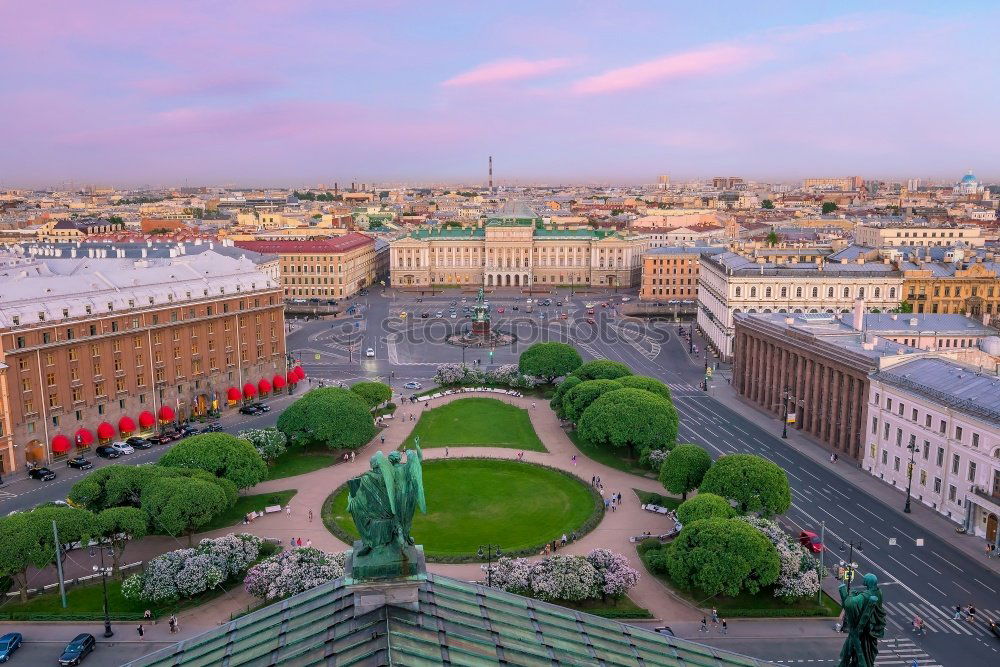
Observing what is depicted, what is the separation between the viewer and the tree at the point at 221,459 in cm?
6425

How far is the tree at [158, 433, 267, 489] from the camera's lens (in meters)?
64.2

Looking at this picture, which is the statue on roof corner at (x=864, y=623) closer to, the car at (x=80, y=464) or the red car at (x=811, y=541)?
the red car at (x=811, y=541)

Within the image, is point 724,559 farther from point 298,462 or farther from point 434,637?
point 298,462

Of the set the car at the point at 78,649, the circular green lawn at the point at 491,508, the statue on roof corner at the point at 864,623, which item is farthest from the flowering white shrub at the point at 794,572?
the car at the point at 78,649

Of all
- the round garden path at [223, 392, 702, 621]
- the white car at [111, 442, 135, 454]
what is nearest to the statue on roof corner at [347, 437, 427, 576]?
the round garden path at [223, 392, 702, 621]

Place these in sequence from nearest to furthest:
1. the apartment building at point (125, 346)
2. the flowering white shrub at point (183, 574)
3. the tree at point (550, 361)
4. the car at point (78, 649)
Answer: the car at point (78, 649)
the flowering white shrub at point (183, 574)
the apartment building at point (125, 346)
the tree at point (550, 361)

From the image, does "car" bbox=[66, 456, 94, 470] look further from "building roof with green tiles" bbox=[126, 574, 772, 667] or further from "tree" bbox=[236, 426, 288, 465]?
"building roof with green tiles" bbox=[126, 574, 772, 667]

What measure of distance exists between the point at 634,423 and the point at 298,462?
31940mm

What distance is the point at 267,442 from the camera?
74.2m

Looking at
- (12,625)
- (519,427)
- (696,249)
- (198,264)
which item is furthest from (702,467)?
(696,249)

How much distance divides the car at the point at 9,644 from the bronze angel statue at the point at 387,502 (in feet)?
126

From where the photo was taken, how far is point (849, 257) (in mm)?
147000

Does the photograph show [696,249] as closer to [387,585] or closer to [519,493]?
[519,493]

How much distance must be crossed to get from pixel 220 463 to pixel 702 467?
126 feet
